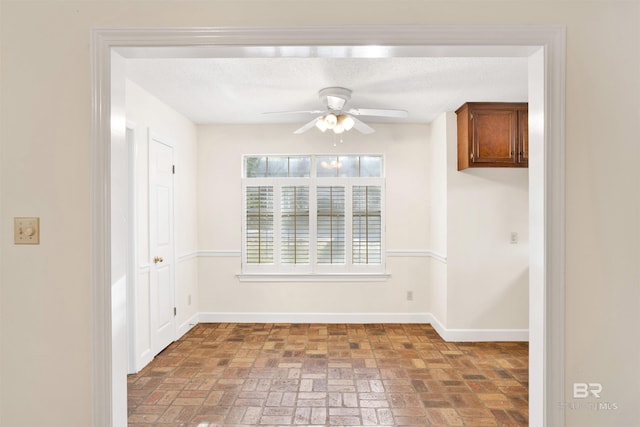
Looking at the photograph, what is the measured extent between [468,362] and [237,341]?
2.34 m

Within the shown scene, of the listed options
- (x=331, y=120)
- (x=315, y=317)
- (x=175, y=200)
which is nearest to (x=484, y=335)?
(x=315, y=317)

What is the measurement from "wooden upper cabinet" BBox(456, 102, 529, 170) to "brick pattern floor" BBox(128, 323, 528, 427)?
195 centimetres

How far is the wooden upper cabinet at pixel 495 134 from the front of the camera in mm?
3885

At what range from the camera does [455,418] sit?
254 cm

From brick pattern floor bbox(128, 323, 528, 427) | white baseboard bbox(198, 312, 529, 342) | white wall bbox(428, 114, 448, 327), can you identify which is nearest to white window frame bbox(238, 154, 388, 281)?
white baseboard bbox(198, 312, 529, 342)

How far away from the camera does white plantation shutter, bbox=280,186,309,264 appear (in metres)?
4.84

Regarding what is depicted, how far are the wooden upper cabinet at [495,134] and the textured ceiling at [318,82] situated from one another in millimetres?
143

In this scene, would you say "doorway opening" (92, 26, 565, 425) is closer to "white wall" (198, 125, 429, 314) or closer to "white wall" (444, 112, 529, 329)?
"white wall" (444, 112, 529, 329)

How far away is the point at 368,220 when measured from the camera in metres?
4.82

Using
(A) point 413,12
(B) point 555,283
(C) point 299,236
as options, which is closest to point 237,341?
(C) point 299,236

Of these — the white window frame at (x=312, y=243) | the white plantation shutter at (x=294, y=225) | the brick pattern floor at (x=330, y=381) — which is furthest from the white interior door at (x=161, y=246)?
the white plantation shutter at (x=294, y=225)

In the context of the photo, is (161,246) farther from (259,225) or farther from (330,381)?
(330,381)

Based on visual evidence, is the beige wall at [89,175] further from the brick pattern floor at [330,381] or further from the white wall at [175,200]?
the white wall at [175,200]

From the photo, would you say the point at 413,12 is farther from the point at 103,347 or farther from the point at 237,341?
the point at 237,341
